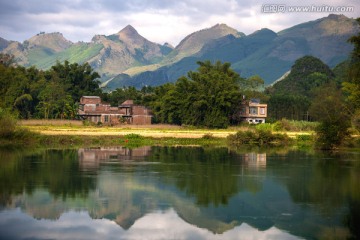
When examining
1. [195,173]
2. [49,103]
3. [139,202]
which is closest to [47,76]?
[49,103]

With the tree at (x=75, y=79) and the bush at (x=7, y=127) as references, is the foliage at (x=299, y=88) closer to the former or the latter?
the tree at (x=75, y=79)

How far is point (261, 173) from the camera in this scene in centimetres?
3262

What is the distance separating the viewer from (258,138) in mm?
56719

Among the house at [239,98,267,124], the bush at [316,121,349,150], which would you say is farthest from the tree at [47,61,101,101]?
the bush at [316,121,349,150]

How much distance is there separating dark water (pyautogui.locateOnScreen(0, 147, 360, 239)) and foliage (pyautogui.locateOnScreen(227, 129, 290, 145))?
16.3m

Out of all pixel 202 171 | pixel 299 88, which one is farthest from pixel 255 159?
pixel 299 88

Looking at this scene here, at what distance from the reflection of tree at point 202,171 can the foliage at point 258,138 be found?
6891 millimetres

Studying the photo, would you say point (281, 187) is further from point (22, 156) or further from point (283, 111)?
point (283, 111)

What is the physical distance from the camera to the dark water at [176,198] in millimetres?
18734

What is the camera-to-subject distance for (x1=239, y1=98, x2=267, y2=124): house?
302 ft

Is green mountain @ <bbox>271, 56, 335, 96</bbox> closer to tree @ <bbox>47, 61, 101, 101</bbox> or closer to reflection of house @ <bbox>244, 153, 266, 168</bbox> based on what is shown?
tree @ <bbox>47, 61, 101, 101</bbox>

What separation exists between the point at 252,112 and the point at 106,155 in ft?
175

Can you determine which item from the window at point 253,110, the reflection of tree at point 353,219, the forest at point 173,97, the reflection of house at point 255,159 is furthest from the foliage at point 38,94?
the reflection of tree at point 353,219

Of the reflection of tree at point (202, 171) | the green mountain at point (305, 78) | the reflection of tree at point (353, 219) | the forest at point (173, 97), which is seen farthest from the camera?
the green mountain at point (305, 78)
